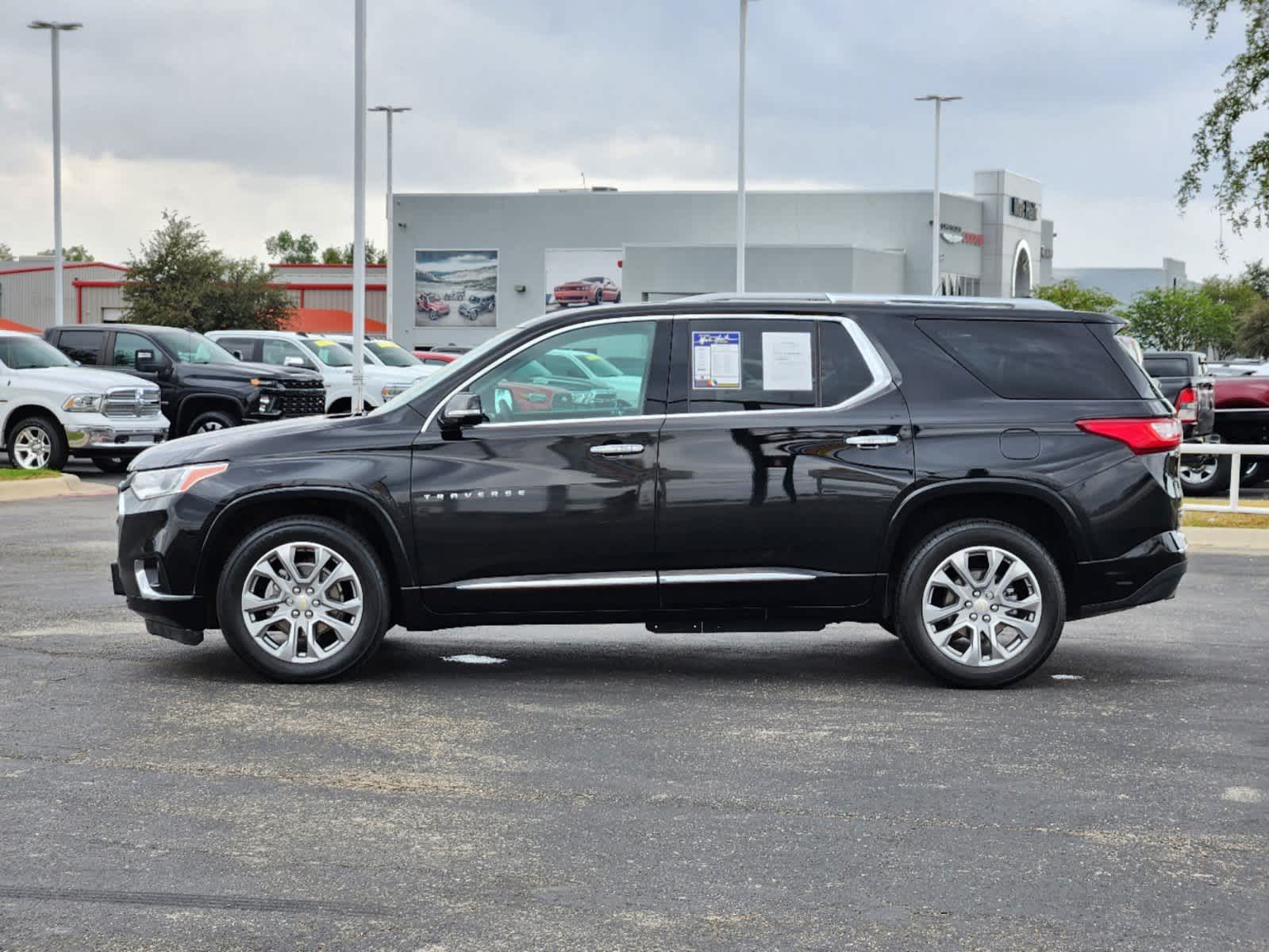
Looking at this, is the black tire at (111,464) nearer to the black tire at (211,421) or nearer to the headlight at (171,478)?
the black tire at (211,421)

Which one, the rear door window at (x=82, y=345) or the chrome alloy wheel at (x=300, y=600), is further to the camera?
the rear door window at (x=82, y=345)

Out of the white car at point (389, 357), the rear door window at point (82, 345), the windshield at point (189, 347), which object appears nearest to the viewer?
the rear door window at point (82, 345)

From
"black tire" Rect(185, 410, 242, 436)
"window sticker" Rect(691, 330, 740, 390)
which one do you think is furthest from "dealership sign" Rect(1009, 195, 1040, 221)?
"window sticker" Rect(691, 330, 740, 390)

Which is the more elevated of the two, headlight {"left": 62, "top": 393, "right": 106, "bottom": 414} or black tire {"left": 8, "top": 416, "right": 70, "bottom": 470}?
headlight {"left": 62, "top": 393, "right": 106, "bottom": 414}

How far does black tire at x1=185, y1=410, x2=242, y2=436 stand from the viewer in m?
23.2

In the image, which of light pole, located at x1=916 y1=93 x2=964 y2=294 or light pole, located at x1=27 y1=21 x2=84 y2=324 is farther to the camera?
light pole, located at x1=916 y1=93 x2=964 y2=294

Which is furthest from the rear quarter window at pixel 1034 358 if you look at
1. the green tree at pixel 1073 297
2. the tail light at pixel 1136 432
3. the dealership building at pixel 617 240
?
the green tree at pixel 1073 297

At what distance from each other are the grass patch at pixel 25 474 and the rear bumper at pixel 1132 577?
14.4 metres

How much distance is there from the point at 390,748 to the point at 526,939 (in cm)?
229

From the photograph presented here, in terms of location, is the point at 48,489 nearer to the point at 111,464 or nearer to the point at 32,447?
the point at 32,447

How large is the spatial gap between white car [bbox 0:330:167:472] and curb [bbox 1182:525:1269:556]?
12638 mm

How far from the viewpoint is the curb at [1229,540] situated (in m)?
14.7

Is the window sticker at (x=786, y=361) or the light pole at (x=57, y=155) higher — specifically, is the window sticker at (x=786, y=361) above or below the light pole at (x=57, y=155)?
below

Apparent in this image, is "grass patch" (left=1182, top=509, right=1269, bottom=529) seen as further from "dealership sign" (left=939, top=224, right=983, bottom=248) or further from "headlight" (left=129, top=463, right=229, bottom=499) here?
"dealership sign" (left=939, top=224, right=983, bottom=248)
